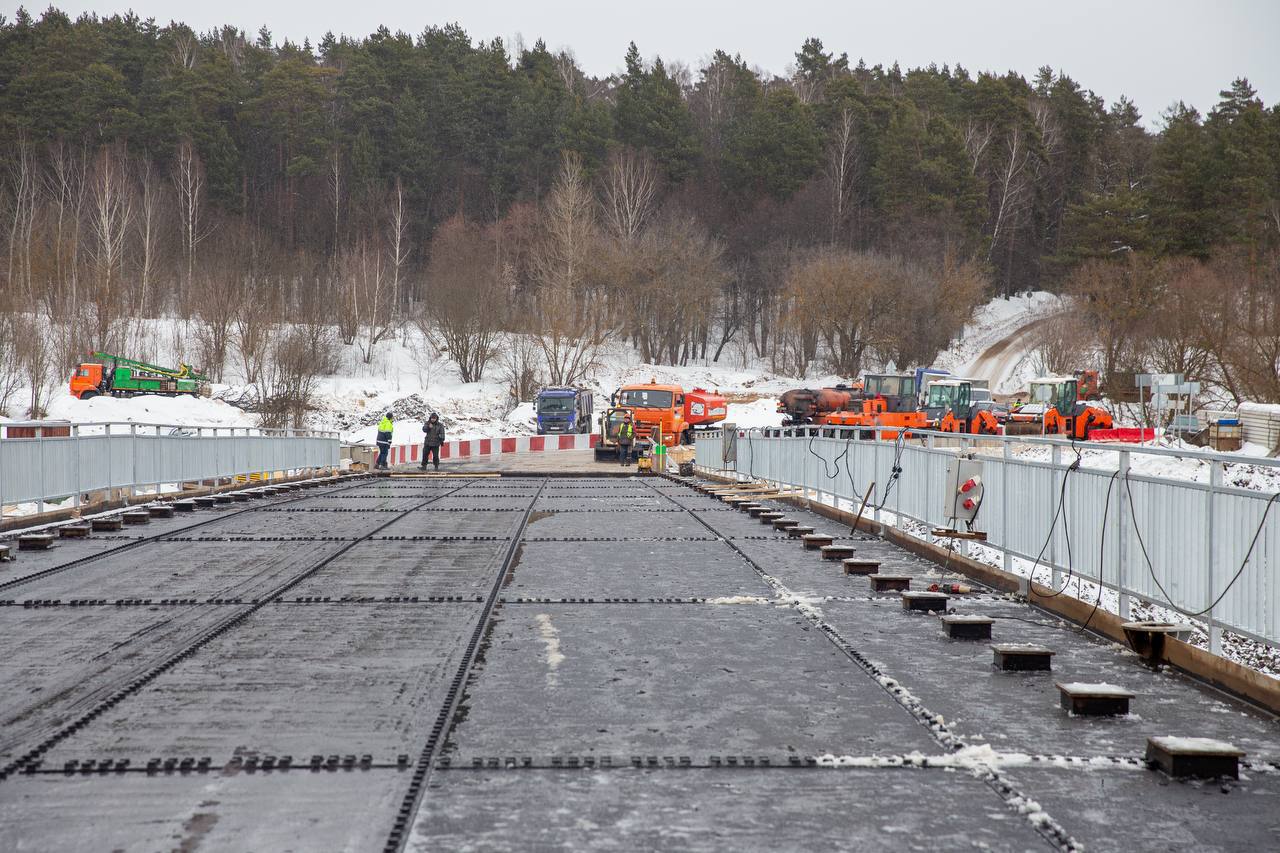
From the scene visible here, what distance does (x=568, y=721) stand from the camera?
5512 millimetres

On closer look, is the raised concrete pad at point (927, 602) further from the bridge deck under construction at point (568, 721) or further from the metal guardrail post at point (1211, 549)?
the metal guardrail post at point (1211, 549)

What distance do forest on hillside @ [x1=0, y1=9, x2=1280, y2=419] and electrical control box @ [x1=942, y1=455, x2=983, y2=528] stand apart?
5321 cm

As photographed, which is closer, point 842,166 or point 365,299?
point 365,299

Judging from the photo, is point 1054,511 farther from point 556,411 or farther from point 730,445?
point 556,411

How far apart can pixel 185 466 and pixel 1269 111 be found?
90.8 meters

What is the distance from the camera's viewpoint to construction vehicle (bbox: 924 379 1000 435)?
148ft

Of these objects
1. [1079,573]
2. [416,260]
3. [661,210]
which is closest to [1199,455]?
[1079,573]

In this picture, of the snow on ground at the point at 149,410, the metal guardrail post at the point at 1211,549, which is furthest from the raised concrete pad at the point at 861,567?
the snow on ground at the point at 149,410

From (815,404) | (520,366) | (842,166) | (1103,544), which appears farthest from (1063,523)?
(842,166)

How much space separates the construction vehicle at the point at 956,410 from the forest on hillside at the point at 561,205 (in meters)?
17.1

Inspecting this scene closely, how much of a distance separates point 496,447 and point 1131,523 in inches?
1520

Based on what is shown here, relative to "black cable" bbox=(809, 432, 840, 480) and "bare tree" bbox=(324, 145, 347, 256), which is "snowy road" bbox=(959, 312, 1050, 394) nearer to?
"bare tree" bbox=(324, 145, 347, 256)

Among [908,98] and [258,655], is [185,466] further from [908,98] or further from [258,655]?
[908,98]

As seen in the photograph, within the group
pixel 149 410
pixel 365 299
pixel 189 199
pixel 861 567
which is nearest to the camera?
pixel 861 567
